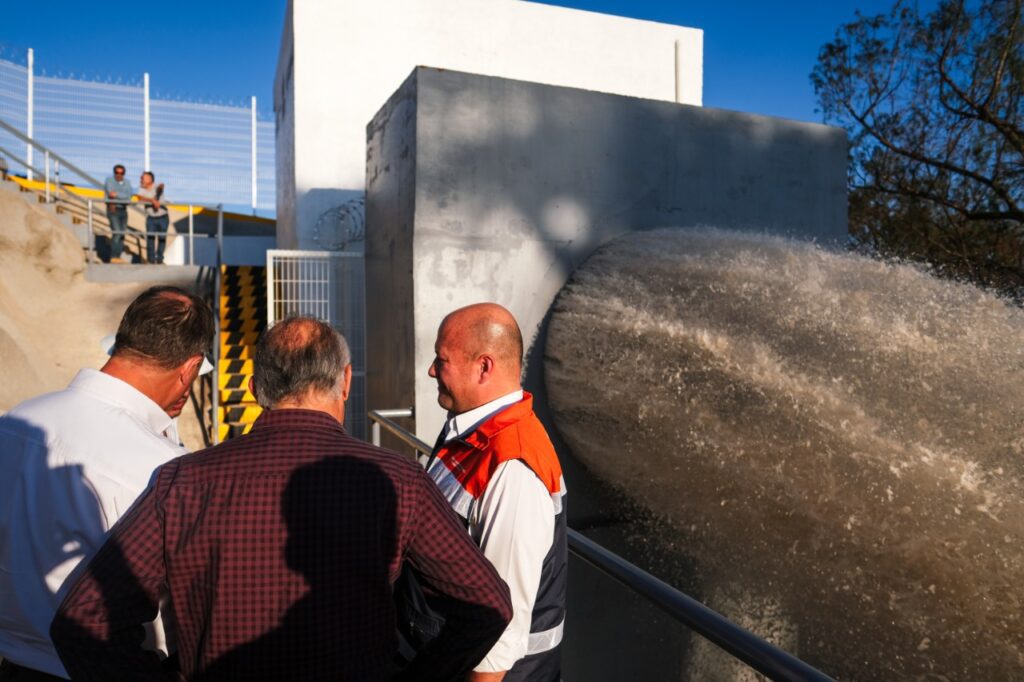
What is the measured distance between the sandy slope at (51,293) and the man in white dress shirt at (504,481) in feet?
26.4

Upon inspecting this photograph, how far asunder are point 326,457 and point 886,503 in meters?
2.13

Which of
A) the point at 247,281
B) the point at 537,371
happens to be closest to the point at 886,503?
the point at 537,371

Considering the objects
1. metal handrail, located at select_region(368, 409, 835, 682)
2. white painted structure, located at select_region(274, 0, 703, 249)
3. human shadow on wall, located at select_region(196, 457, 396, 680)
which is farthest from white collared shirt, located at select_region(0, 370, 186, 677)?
white painted structure, located at select_region(274, 0, 703, 249)

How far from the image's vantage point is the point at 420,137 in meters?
4.54

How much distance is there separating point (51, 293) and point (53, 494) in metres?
8.73

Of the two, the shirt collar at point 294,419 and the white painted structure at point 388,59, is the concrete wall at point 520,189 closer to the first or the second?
the white painted structure at point 388,59

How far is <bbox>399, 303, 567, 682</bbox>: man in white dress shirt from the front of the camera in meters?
1.37

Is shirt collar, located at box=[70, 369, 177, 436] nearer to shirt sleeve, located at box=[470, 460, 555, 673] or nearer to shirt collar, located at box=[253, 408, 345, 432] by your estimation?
shirt collar, located at box=[253, 408, 345, 432]

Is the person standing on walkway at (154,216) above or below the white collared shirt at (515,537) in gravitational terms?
above

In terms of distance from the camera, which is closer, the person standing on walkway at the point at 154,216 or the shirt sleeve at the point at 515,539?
the shirt sleeve at the point at 515,539

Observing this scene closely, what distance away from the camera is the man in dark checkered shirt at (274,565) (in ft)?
3.50

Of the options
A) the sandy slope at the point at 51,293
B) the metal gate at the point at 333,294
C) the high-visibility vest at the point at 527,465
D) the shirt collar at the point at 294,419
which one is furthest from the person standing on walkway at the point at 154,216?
the shirt collar at the point at 294,419

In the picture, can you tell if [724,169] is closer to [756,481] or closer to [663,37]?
[756,481]

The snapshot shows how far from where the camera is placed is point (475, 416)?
5.22 feet
